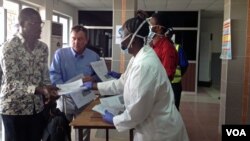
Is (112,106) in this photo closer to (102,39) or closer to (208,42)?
(102,39)

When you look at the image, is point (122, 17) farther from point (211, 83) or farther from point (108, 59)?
point (211, 83)

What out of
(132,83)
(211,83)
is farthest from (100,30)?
(132,83)

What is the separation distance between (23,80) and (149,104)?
888mm

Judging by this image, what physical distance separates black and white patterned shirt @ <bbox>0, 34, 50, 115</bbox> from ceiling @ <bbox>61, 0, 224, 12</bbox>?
17.9 feet

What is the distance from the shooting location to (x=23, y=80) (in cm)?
181

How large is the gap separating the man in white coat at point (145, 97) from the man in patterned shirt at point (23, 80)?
0.63 meters

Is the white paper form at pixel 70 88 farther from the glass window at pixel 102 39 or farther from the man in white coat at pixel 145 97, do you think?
the glass window at pixel 102 39

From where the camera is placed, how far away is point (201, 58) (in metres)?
9.30

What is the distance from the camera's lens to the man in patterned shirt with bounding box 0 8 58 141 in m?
1.77

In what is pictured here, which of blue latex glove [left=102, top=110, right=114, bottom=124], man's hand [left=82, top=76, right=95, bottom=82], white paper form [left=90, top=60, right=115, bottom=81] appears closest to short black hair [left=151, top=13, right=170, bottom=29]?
white paper form [left=90, top=60, right=115, bottom=81]

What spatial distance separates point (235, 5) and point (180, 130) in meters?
2.74

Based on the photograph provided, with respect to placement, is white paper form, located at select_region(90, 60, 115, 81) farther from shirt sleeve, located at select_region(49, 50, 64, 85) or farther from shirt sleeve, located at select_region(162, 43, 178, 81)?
shirt sleeve, located at select_region(162, 43, 178, 81)

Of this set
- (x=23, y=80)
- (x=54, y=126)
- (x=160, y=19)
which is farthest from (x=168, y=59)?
(x=23, y=80)

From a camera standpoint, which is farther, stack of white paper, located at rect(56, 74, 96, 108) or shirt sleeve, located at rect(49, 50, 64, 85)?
shirt sleeve, located at rect(49, 50, 64, 85)
